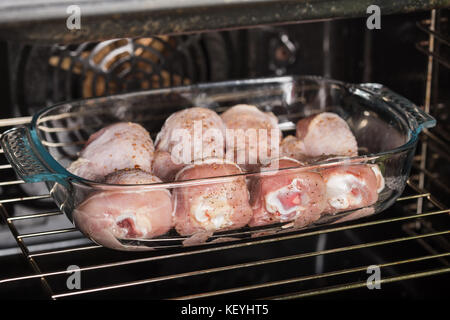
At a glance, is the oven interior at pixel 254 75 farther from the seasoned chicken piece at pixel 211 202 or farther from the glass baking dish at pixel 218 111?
the seasoned chicken piece at pixel 211 202

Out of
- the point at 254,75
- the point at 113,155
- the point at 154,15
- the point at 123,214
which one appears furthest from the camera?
the point at 254,75

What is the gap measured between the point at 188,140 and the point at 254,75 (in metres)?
0.46

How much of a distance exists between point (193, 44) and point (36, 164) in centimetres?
61

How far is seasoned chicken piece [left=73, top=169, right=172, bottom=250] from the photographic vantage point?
80 centimetres

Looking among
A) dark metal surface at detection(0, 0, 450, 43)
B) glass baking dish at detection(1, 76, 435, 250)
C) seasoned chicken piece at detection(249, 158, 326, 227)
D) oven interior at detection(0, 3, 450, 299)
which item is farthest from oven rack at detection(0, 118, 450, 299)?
dark metal surface at detection(0, 0, 450, 43)

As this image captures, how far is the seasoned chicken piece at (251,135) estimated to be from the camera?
0.98 meters

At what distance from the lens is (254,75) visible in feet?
4.62

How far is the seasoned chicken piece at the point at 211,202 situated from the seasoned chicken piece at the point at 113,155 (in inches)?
4.5

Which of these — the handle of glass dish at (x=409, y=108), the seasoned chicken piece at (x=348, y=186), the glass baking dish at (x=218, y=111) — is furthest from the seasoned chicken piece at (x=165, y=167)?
the handle of glass dish at (x=409, y=108)

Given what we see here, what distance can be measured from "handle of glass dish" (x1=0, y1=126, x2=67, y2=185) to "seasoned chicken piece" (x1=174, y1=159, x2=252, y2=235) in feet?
0.52

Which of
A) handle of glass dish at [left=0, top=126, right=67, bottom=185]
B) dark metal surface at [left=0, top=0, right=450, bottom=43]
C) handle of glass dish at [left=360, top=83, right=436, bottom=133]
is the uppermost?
dark metal surface at [left=0, top=0, right=450, bottom=43]

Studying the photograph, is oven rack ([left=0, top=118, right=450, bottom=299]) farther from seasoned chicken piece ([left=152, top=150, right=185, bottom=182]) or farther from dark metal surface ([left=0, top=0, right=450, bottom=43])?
dark metal surface ([left=0, top=0, right=450, bottom=43])

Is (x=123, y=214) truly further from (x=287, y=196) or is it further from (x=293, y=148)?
(x=293, y=148)

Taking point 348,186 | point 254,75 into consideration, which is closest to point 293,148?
point 348,186
